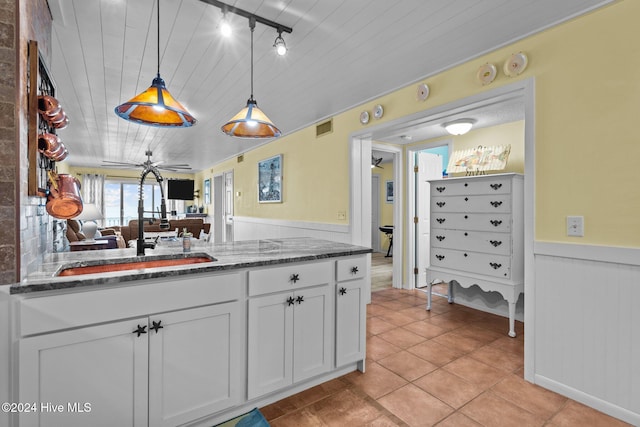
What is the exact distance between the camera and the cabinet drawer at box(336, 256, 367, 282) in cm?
212

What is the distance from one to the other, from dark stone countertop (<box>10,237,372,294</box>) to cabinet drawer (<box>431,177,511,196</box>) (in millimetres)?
1699

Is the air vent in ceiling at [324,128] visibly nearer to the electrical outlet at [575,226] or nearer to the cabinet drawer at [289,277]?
the cabinet drawer at [289,277]

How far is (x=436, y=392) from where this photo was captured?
2.04 m

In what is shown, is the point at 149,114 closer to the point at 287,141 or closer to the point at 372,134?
the point at 372,134

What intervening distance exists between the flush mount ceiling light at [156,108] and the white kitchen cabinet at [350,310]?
4.30 ft

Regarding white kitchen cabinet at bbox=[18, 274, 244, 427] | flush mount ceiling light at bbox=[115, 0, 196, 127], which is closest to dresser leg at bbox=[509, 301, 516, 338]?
white kitchen cabinet at bbox=[18, 274, 244, 427]

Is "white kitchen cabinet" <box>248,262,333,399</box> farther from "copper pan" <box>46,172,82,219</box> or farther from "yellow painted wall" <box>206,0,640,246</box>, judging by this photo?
"yellow painted wall" <box>206,0,640,246</box>

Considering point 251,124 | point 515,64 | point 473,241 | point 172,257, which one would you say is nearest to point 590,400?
point 473,241

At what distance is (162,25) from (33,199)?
4.24 ft

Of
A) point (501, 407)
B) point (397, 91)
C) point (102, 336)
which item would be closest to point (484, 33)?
point (397, 91)

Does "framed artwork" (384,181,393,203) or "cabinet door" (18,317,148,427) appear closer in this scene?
"cabinet door" (18,317,148,427)

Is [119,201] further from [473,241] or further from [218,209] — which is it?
[473,241]

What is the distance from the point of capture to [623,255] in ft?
5.79

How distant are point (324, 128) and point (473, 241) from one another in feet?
7.35
